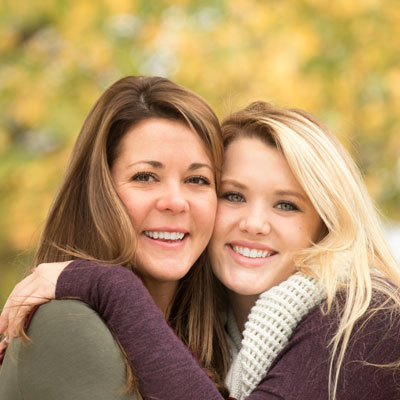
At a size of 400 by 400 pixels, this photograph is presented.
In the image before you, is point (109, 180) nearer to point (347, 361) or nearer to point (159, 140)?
point (159, 140)

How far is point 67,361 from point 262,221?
3.42 feet

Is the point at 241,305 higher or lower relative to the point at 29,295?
lower

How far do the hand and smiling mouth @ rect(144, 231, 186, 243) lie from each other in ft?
1.23

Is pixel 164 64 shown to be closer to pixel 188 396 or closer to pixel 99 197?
pixel 99 197

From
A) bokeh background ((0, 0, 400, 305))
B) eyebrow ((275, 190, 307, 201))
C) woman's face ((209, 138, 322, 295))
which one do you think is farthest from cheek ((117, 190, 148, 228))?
bokeh background ((0, 0, 400, 305))

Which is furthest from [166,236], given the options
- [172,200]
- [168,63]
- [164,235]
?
[168,63]

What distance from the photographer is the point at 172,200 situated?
2900 millimetres

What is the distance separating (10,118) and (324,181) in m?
2.49

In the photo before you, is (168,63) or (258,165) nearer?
(258,165)

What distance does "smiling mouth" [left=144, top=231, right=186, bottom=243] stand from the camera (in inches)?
116

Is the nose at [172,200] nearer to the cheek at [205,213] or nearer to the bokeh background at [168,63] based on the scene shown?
the cheek at [205,213]

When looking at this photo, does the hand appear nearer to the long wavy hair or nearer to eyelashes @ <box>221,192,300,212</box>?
the long wavy hair

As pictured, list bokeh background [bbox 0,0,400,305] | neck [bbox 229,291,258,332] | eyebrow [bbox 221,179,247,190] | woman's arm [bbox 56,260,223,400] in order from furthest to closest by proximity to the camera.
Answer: bokeh background [bbox 0,0,400,305], neck [bbox 229,291,258,332], eyebrow [bbox 221,179,247,190], woman's arm [bbox 56,260,223,400]

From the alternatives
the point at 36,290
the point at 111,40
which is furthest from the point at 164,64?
the point at 36,290
